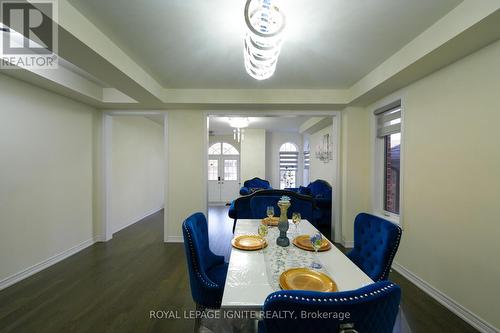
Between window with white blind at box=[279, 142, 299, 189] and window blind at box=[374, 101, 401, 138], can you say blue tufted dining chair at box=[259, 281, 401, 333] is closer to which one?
window blind at box=[374, 101, 401, 138]

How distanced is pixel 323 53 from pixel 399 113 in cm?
147

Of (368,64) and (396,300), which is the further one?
(368,64)

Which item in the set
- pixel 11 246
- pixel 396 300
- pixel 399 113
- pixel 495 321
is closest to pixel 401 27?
pixel 399 113

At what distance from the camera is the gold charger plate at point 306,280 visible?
1041mm

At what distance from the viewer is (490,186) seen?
5.32ft

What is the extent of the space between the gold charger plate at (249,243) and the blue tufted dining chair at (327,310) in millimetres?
813

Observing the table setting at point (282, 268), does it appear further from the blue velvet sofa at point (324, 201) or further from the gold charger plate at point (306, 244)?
the blue velvet sofa at point (324, 201)

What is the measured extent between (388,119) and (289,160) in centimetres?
456

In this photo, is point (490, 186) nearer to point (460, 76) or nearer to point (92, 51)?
point (460, 76)

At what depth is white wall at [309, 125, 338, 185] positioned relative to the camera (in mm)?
4832

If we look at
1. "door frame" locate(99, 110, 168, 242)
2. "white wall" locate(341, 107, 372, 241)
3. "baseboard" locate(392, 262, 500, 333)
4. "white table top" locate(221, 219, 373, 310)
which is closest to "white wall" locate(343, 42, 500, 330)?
"baseboard" locate(392, 262, 500, 333)

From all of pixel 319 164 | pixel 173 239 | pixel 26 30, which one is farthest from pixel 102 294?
pixel 319 164

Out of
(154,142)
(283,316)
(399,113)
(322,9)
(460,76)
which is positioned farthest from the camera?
(154,142)

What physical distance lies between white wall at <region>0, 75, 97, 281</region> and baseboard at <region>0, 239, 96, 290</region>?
0.12 ft
